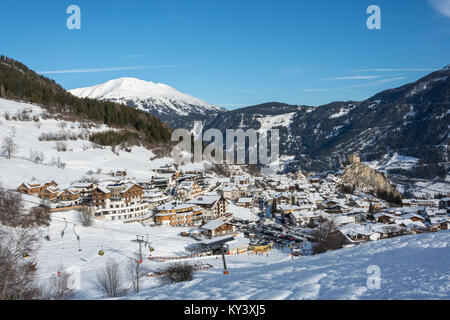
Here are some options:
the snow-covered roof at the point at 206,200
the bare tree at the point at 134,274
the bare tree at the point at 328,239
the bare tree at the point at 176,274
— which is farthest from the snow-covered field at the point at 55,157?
the bare tree at the point at 328,239

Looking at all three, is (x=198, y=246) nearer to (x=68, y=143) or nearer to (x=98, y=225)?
(x=98, y=225)

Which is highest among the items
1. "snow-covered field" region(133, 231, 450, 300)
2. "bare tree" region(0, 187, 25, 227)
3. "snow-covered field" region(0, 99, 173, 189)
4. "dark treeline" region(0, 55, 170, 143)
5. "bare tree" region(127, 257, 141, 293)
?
"dark treeline" region(0, 55, 170, 143)

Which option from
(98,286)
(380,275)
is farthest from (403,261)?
(98,286)

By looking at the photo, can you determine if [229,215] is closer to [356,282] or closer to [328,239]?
[328,239]

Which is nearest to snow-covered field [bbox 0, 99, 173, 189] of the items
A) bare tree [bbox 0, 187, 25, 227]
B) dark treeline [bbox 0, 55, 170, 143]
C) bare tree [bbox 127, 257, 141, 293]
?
dark treeline [bbox 0, 55, 170, 143]

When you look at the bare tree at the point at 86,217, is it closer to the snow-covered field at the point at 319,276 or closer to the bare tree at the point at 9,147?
the snow-covered field at the point at 319,276

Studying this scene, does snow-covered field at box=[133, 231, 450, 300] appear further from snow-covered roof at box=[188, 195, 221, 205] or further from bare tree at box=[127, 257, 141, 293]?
snow-covered roof at box=[188, 195, 221, 205]

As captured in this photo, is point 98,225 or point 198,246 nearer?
point 198,246
